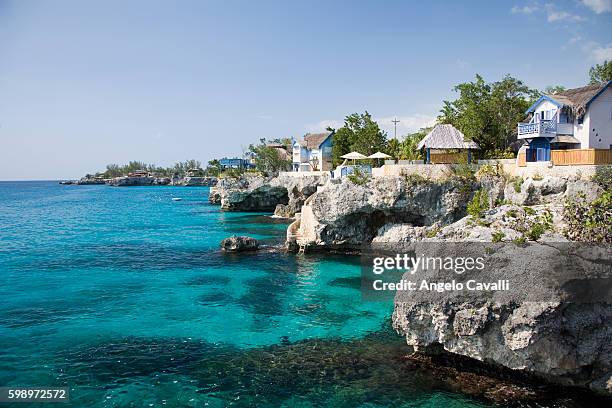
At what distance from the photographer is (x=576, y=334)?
12.8 metres

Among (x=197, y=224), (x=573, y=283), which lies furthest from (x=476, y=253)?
(x=197, y=224)

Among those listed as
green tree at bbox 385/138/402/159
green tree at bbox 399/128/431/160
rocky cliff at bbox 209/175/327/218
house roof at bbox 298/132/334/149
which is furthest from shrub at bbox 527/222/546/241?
house roof at bbox 298/132/334/149

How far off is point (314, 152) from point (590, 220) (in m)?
60.6

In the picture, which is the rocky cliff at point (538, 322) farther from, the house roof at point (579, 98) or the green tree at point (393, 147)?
the green tree at point (393, 147)

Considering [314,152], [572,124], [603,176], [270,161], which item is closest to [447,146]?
[572,124]

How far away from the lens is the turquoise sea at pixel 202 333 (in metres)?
14.4

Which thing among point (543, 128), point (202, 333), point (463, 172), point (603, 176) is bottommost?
point (202, 333)

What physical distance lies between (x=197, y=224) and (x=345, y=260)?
28.7 meters

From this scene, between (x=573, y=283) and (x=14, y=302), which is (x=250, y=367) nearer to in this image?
(x=573, y=283)

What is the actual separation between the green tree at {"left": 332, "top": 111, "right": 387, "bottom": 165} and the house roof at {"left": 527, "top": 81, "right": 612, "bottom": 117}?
2535 cm

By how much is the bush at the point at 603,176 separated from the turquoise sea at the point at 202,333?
12227 millimetres

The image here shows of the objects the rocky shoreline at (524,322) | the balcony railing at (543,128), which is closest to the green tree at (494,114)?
the balcony railing at (543,128)

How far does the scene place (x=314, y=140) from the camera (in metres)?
75.1

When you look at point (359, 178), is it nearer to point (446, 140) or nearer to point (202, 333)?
point (446, 140)
